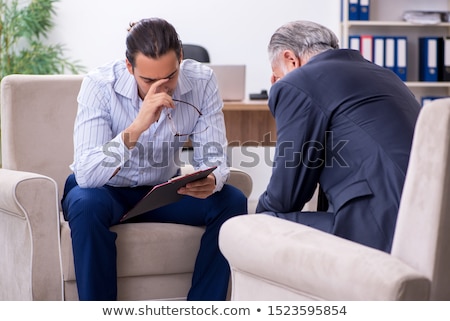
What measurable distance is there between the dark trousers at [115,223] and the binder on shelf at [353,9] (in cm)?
310

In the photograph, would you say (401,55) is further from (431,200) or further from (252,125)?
(431,200)

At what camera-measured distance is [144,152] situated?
255 centimetres

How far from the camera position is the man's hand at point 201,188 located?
2.34 m

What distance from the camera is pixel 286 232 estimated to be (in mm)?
1611

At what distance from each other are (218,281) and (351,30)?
349cm

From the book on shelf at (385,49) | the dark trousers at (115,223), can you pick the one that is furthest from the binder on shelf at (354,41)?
the dark trousers at (115,223)

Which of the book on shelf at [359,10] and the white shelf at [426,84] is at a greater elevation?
the book on shelf at [359,10]

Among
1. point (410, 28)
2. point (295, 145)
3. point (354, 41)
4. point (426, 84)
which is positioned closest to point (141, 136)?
point (295, 145)

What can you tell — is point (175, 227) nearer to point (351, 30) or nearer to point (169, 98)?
point (169, 98)

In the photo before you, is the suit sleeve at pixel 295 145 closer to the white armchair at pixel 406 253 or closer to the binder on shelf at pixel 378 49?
the white armchair at pixel 406 253

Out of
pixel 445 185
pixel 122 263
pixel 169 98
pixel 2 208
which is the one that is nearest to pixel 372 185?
pixel 445 185

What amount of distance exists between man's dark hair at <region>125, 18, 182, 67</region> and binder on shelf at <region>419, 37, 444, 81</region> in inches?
132

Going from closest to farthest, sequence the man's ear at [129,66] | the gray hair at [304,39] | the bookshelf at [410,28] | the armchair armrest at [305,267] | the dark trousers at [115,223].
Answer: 1. the armchair armrest at [305,267]
2. the gray hair at [304,39]
3. the dark trousers at [115,223]
4. the man's ear at [129,66]
5. the bookshelf at [410,28]
